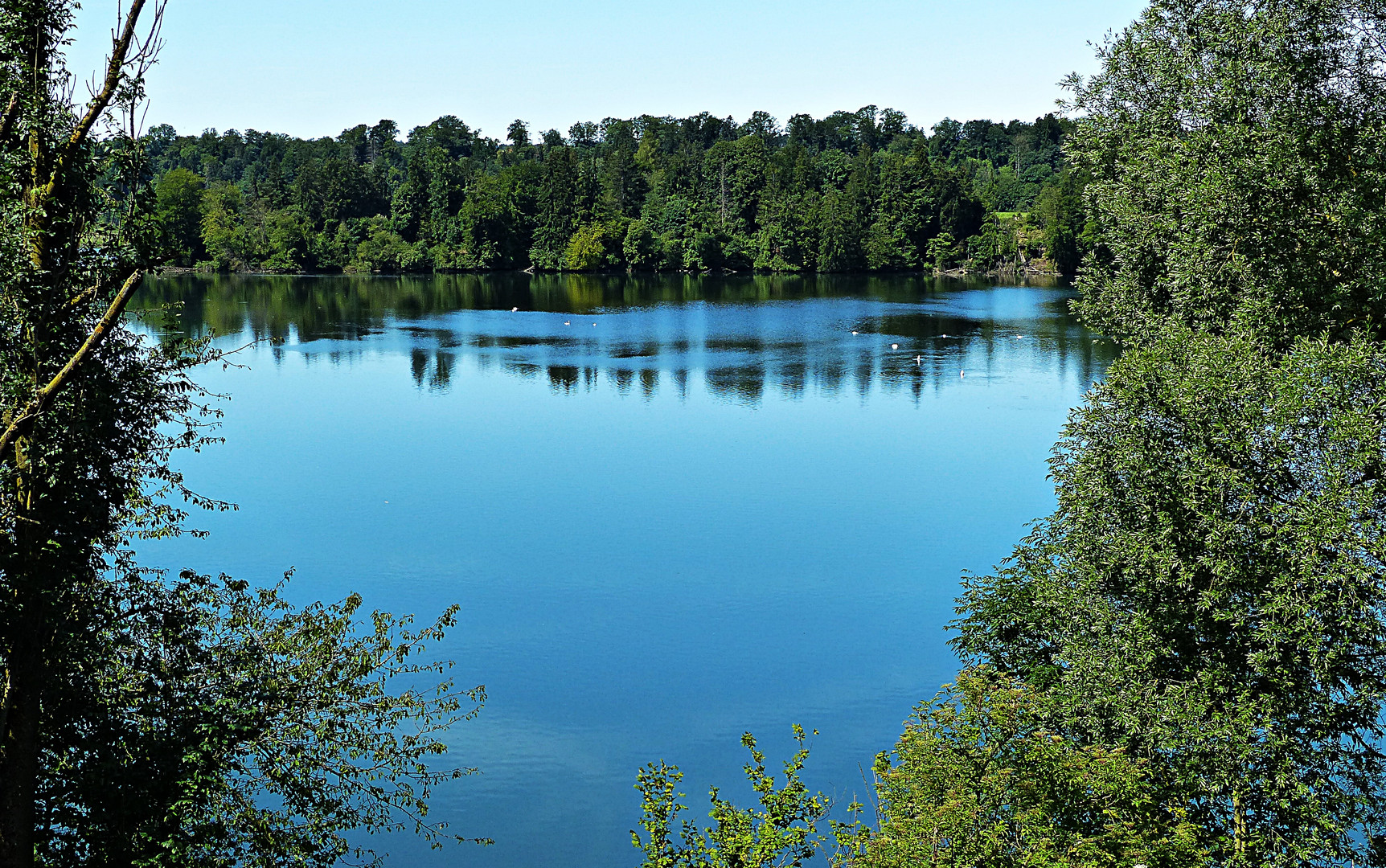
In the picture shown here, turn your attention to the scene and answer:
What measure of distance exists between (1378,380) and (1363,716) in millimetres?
4489

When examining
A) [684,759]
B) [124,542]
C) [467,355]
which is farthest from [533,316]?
[124,542]

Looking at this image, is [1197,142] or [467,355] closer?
[1197,142]

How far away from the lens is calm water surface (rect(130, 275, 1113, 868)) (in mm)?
22609

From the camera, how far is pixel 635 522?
34688mm

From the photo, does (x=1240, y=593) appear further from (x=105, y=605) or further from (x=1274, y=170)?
(x=105, y=605)

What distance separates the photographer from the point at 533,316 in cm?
8750

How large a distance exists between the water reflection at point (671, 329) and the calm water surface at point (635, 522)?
1.59ft

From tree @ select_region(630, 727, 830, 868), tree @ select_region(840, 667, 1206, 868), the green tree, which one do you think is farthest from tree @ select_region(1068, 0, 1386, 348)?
the green tree

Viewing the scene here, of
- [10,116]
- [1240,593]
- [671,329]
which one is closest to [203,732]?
[10,116]

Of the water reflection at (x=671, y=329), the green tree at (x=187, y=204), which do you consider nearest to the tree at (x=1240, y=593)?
the water reflection at (x=671, y=329)

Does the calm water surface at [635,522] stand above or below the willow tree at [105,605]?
below

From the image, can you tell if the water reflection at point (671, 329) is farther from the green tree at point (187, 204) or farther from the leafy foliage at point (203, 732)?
the leafy foliage at point (203, 732)

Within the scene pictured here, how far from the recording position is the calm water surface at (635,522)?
22.6 m

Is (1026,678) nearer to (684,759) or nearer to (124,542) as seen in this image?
(684,759)
